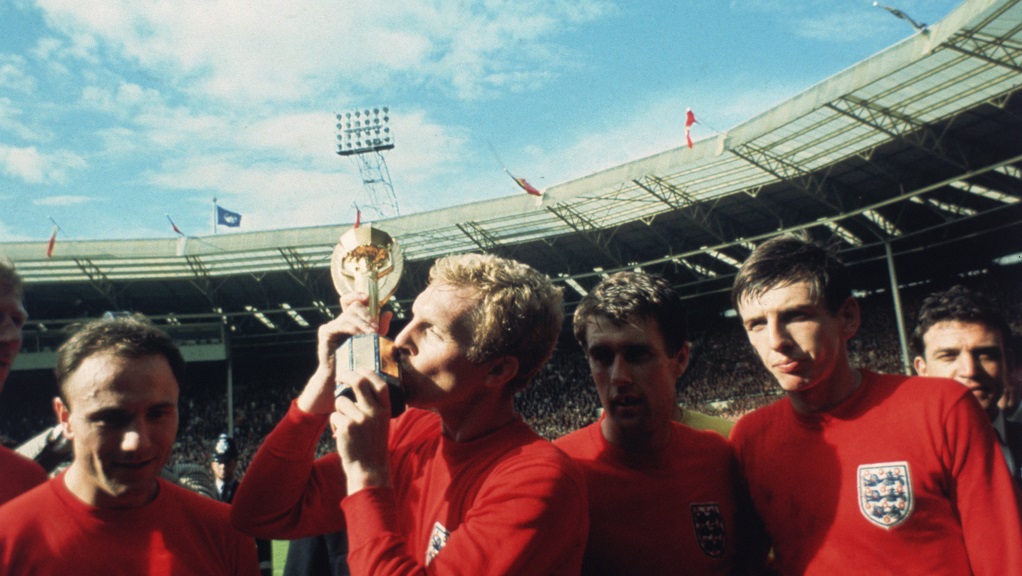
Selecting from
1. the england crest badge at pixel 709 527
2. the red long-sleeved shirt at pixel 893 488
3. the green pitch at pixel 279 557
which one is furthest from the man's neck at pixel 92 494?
the green pitch at pixel 279 557

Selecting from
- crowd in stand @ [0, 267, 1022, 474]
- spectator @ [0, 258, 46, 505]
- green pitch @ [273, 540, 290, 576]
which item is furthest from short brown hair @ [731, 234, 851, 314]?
crowd in stand @ [0, 267, 1022, 474]

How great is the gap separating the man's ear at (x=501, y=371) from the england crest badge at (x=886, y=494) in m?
1.03

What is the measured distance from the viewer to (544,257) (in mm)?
24906

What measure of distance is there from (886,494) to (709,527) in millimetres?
513

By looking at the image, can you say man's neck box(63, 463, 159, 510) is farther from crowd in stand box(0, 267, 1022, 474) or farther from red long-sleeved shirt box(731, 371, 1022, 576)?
crowd in stand box(0, 267, 1022, 474)

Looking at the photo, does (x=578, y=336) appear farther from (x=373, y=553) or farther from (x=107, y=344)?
(x=107, y=344)

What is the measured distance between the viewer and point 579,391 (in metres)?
27.9

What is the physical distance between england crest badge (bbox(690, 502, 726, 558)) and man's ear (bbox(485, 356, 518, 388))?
774mm

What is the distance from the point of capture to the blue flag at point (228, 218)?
23.7 metres

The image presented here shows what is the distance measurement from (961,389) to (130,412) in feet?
7.56

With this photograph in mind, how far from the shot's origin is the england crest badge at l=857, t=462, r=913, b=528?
2.03 meters

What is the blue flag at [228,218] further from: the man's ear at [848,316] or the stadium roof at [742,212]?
the man's ear at [848,316]

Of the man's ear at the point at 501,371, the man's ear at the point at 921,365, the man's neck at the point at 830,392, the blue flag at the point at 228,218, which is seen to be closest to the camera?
the man's ear at the point at 501,371

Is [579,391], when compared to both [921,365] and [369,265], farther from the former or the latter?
[369,265]
